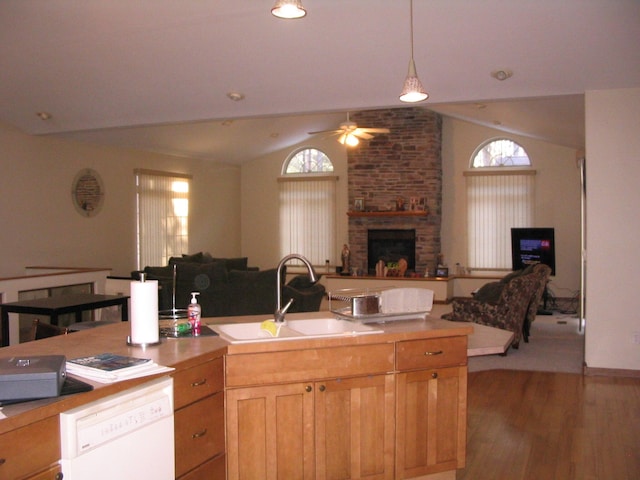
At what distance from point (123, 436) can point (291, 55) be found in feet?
14.2

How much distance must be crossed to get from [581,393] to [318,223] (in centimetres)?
777

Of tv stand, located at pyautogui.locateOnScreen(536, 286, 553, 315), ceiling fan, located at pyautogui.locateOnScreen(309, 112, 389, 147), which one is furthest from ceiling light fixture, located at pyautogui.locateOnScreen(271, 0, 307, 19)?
tv stand, located at pyautogui.locateOnScreen(536, 286, 553, 315)

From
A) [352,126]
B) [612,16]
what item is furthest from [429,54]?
[352,126]

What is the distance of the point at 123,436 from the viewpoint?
2.04 m

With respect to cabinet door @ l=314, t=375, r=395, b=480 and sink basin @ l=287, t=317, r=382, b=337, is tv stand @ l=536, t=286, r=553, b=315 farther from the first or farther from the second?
cabinet door @ l=314, t=375, r=395, b=480

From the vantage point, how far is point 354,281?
11.3m

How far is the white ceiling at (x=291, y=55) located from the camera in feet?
15.7

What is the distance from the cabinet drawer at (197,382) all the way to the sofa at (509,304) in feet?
15.7

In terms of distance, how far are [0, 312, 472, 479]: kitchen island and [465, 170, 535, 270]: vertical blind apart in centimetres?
816

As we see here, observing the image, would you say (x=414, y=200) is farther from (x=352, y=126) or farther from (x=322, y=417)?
(x=322, y=417)

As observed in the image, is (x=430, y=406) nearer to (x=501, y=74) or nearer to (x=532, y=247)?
(x=501, y=74)

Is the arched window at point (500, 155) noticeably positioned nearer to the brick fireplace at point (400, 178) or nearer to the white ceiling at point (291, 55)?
the brick fireplace at point (400, 178)

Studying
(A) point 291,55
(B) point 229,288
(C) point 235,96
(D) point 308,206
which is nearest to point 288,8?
(A) point 291,55

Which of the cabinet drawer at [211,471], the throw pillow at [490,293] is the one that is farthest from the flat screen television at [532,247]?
the cabinet drawer at [211,471]
